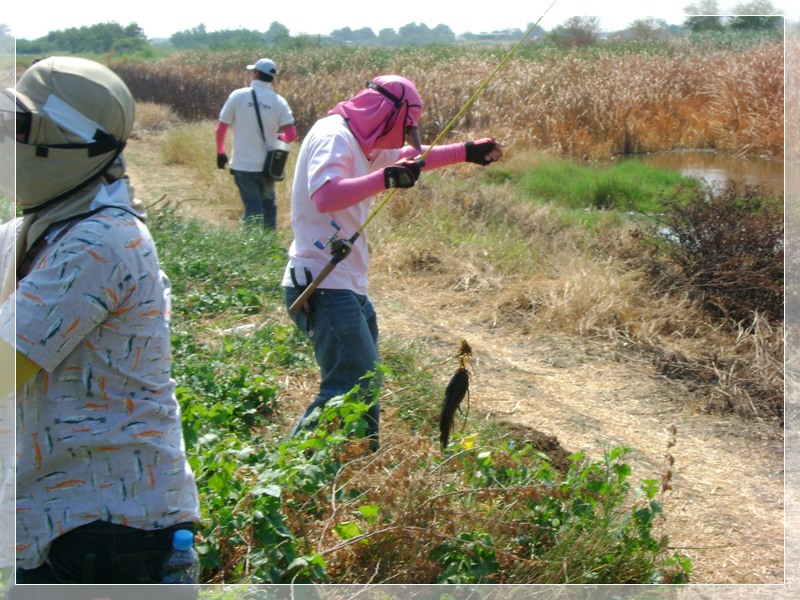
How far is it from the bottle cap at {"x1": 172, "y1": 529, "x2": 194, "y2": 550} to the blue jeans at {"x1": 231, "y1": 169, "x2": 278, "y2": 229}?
664 centimetres

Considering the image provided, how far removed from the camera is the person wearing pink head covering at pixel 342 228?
3629mm

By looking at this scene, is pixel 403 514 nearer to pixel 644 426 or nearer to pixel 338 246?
pixel 338 246

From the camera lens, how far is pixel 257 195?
8.72 meters

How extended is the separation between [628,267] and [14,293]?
644 cm

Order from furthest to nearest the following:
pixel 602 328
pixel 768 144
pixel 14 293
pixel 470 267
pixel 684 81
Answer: pixel 684 81 → pixel 768 144 → pixel 470 267 → pixel 602 328 → pixel 14 293

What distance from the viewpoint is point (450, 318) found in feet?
24.7

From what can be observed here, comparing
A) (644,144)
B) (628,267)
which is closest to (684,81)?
(644,144)

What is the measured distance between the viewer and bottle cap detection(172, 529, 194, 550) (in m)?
2.09

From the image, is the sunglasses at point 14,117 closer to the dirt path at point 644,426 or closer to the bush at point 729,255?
the dirt path at point 644,426

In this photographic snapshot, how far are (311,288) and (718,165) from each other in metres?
11.0

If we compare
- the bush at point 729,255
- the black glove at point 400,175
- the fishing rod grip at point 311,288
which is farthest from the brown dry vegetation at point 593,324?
Result: the black glove at point 400,175

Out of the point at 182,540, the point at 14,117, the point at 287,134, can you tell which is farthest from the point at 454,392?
the point at 287,134

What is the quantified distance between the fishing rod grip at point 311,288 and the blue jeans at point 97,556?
5.45 ft

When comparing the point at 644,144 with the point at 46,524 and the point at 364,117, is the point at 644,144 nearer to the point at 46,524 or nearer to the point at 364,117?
the point at 364,117
